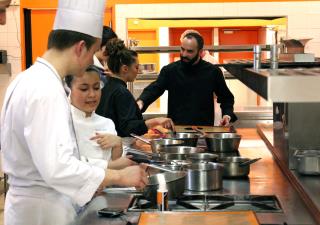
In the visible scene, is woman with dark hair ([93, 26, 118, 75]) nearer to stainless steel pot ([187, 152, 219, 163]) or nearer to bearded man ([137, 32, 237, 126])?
bearded man ([137, 32, 237, 126])

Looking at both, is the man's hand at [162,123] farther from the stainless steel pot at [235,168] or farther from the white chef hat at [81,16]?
the white chef hat at [81,16]

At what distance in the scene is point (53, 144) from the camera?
1.77 meters

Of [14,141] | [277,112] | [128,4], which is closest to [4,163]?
[14,141]

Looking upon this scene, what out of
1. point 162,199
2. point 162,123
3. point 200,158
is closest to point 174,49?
point 162,123

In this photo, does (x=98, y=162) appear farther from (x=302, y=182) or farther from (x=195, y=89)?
(x=195, y=89)

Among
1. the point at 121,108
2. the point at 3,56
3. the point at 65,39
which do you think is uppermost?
the point at 3,56

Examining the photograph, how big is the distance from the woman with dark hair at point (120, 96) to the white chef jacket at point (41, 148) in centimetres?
125

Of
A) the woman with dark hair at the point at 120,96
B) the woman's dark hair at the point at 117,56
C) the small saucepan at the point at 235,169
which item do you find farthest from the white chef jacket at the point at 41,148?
the woman's dark hair at the point at 117,56

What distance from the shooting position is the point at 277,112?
3.08m

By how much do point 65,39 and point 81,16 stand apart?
0.41 feet

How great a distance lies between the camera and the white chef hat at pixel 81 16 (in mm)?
1971

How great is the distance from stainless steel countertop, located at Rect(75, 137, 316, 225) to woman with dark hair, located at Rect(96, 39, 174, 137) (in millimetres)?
809

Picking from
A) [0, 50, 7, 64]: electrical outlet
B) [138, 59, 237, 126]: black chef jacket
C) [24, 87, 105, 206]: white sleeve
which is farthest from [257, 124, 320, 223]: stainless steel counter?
[0, 50, 7, 64]: electrical outlet

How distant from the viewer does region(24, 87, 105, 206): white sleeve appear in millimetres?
1771
